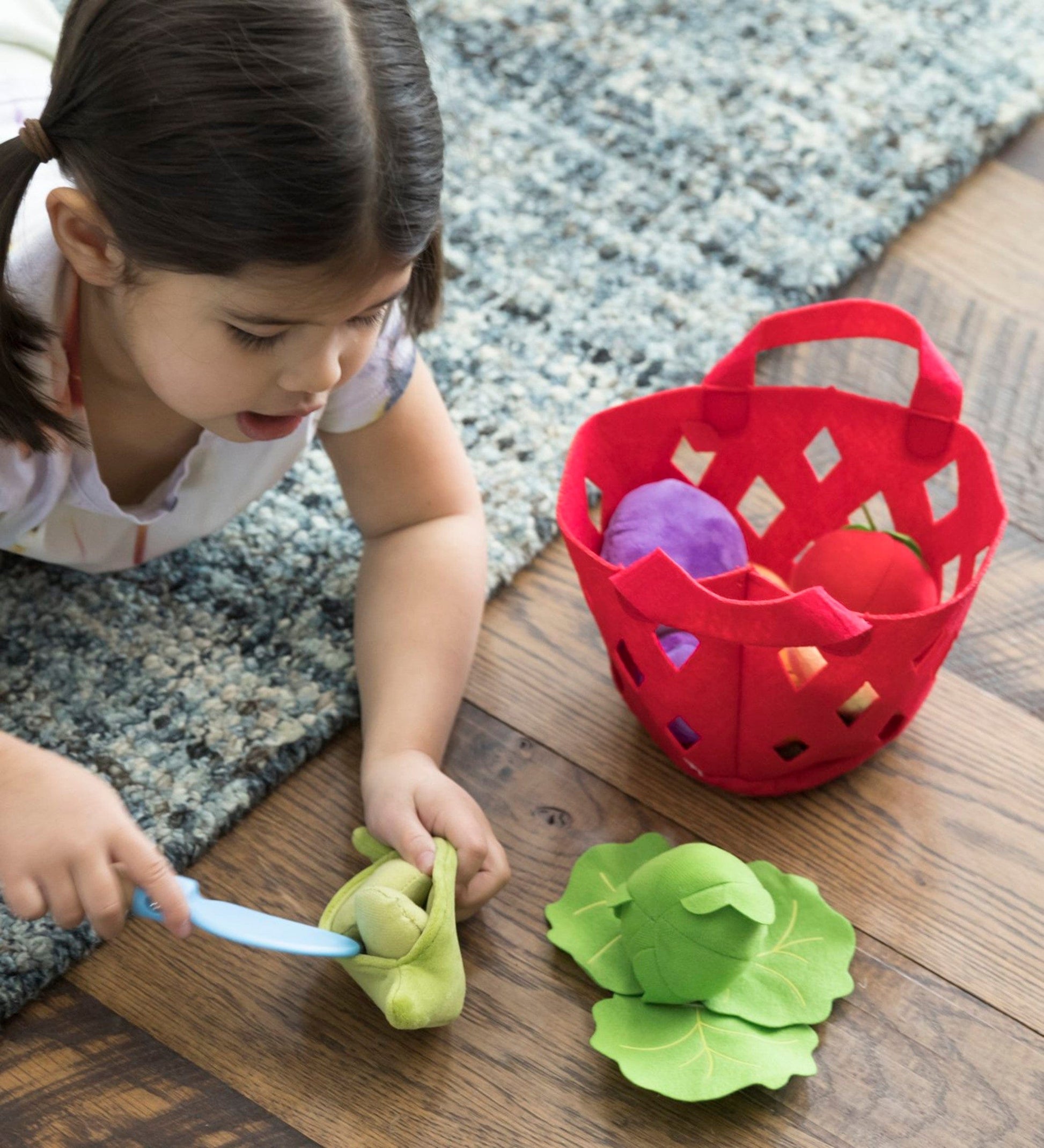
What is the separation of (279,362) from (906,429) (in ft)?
1.38

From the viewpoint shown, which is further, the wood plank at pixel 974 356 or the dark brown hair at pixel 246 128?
the wood plank at pixel 974 356

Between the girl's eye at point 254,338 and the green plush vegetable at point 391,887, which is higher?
the girl's eye at point 254,338

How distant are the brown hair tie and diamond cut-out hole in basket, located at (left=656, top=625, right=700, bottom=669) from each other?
0.41m

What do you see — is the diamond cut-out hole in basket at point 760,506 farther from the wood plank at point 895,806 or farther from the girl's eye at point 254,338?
the girl's eye at point 254,338

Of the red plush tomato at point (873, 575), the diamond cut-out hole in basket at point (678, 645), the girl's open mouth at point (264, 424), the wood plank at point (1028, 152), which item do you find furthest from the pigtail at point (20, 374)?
the wood plank at point (1028, 152)

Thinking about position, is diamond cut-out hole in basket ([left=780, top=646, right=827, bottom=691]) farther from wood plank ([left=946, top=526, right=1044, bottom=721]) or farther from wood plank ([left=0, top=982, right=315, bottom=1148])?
wood plank ([left=0, top=982, right=315, bottom=1148])

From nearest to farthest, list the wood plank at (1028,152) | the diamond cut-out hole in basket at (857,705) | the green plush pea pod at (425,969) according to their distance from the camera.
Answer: the green plush pea pod at (425,969), the diamond cut-out hole in basket at (857,705), the wood plank at (1028,152)

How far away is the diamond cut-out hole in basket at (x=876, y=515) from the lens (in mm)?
→ 949

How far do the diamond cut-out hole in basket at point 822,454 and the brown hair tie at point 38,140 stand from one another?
22.1 inches

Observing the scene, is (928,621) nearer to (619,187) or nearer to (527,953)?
(527,953)

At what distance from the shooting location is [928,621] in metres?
0.71

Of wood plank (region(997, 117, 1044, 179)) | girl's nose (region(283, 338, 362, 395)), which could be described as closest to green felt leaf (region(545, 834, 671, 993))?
girl's nose (region(283, 338, 362, 395))

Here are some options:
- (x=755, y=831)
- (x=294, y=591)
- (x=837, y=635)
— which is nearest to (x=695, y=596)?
(x=837, y=635)

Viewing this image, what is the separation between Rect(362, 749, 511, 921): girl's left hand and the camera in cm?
74
